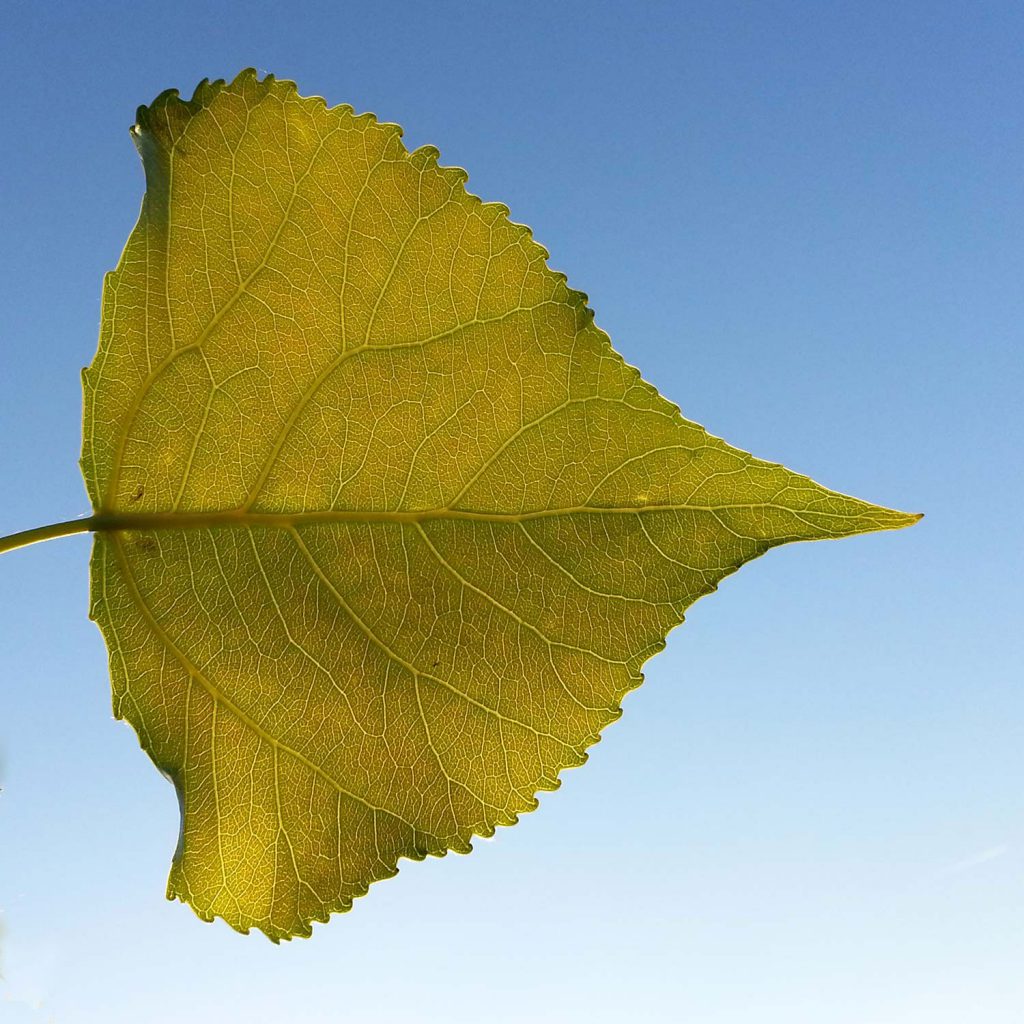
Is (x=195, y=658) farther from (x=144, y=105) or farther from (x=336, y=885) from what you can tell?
(x=144, y=105)

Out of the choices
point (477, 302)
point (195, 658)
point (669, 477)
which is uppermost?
point (477, 302)

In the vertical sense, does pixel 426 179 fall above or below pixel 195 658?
above

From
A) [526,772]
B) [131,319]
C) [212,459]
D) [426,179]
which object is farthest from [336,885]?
[426,179]

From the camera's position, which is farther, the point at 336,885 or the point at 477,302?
the point at 336,885
